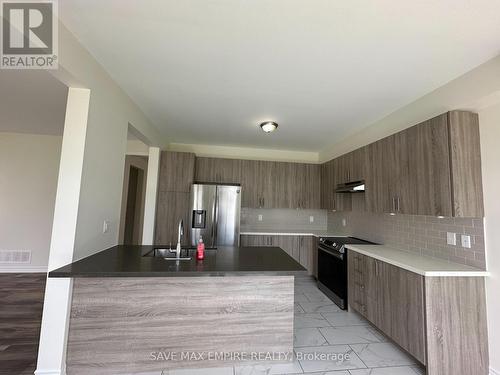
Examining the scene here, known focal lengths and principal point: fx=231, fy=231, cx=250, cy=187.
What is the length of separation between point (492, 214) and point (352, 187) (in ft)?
5.33

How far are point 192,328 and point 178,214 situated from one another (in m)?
2.27

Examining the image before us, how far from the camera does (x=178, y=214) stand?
12.9ft

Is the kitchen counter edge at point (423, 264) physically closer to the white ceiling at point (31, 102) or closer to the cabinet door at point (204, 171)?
the cabinet door at point (204, 171)

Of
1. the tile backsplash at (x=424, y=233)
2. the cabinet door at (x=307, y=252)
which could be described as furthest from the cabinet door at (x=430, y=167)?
the cabinet door at (x=307, y=252)

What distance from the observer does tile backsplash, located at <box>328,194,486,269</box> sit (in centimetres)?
202

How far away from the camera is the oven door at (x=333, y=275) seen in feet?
10.3

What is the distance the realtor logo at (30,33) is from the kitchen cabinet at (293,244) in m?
3.44

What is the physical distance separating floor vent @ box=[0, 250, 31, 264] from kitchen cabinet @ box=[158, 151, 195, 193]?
2.98 m

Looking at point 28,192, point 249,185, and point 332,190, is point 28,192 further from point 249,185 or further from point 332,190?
point 332,190

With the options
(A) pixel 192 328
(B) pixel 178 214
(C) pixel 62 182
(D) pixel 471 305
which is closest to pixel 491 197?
(D) pixel 471 305

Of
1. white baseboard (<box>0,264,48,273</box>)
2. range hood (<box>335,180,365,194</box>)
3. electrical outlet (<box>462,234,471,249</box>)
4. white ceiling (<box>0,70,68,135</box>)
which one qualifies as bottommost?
white baseboard (<box>0,264,48,273</box>)

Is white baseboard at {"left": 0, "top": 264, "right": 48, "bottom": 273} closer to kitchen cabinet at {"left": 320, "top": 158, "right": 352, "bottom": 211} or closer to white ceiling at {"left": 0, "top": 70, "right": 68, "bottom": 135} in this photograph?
white ceiling at {"left": 0, "top": 70, "right": 68, "bottom": 135}

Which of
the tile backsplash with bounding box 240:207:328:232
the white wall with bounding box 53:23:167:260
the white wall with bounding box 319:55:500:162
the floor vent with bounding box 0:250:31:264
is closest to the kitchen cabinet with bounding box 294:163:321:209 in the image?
the tile backsplash with bounding box 240:207:328:232

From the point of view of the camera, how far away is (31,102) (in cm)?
299
